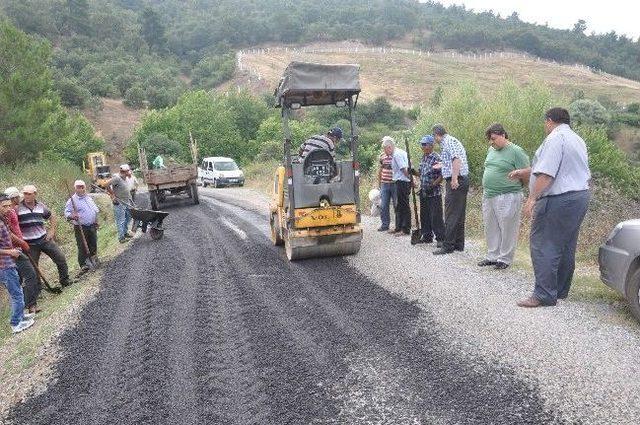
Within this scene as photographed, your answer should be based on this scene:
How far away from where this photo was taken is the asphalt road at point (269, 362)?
3.48m

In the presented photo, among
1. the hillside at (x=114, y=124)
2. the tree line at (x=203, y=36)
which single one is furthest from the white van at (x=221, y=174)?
the tree line at (x=203, y=36)

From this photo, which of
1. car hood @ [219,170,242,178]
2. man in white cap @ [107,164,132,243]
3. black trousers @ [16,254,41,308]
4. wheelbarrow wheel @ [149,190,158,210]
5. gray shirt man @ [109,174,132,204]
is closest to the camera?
black trousers @ [16,254,41,308]

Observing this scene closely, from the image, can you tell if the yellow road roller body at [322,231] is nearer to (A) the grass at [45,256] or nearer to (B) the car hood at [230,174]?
(A) the grass at [45,256]

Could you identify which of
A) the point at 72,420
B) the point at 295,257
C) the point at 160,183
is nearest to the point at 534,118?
the point at 160,183

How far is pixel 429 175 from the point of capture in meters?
7.81

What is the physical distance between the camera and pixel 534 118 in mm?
20766

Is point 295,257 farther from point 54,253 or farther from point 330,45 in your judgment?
point 330,45

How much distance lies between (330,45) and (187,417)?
104 meters

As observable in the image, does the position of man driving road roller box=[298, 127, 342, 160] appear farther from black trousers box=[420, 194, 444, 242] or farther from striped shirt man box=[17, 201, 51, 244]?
striped shirt man box=[17, 201, 51, 244]

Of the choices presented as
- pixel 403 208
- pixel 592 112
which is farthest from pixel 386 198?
pixel 592 112

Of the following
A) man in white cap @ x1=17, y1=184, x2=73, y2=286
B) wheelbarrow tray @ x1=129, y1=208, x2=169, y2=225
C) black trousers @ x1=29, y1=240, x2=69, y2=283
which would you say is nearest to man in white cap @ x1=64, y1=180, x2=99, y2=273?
black trousers @ x1=29, y1=240, x2=69, y2=283

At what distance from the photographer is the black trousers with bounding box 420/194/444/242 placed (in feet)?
25.8

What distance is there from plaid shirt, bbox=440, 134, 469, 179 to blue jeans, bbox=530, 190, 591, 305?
216 centimetres

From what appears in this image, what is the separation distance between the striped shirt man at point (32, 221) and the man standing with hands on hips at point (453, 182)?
239 inches
